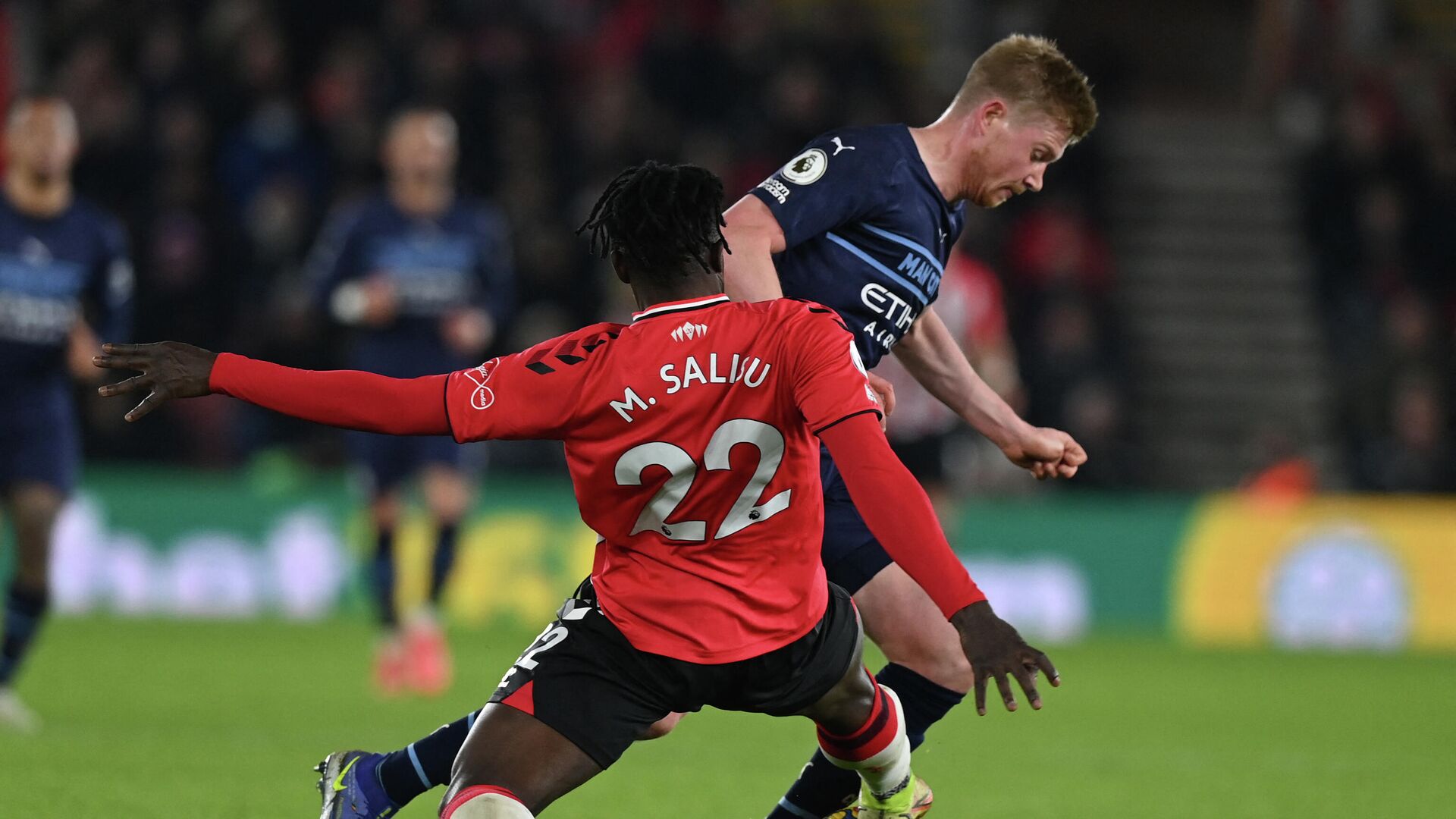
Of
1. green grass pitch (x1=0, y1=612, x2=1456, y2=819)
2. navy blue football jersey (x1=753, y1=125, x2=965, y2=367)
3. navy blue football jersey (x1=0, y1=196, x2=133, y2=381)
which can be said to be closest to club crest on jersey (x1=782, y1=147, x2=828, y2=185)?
navy blue football jersey (x1=753, y1=125, x2=965, y2=367)

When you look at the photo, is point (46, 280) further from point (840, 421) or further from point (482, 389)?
point (840, 421)

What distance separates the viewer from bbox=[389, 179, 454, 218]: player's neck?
384 inches

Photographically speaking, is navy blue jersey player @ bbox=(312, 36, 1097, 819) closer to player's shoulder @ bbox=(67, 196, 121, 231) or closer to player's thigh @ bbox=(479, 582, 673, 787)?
player's thigh @ bbox=(479, 582, 673, 787)

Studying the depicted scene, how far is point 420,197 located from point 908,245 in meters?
5.26

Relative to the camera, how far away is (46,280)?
797 centimetres

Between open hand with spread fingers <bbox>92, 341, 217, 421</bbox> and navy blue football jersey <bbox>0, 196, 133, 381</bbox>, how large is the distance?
4.35m

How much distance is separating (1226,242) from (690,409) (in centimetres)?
1584

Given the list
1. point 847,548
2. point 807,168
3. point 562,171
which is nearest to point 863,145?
point 807,168

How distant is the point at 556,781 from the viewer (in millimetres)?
3850

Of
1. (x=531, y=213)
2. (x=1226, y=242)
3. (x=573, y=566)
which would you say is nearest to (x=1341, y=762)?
(x=573, y=566)

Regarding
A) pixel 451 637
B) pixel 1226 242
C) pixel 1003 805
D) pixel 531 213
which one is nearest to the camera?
pixel 1003 805

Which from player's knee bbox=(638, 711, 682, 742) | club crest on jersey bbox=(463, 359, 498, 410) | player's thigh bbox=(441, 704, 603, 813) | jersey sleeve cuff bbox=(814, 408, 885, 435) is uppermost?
club crest on jersey bbox=(463, 359, 498, 410)

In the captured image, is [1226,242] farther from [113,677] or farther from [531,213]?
[113,677]

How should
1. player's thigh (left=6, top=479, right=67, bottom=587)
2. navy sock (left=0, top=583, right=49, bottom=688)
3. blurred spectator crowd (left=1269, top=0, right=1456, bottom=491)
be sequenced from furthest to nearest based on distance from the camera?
blurred spectator crowd (left=1269, top=0, right=1456, bottom=491)
player's thigh (left=6, top=479, right=67, bottom=587)
navy sock (left=0, top=583, right=49, bottom=688)
